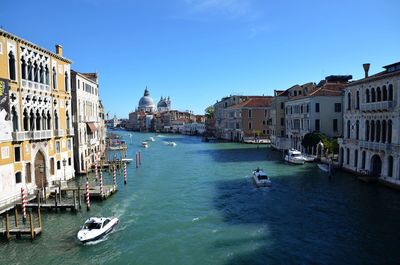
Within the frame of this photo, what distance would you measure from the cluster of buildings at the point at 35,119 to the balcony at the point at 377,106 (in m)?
24.4

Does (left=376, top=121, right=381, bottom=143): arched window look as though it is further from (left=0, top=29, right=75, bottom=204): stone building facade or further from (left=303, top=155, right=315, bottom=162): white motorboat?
(left=0, top=29, right=75, bottom=204): stone building facade

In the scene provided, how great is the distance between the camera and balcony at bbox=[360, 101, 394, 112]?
24.6 m

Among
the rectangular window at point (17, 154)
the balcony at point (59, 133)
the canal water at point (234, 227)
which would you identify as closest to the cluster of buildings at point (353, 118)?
the canal water at point (234, 227)

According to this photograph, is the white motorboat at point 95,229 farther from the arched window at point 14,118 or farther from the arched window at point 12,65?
the arched window at point 12,65

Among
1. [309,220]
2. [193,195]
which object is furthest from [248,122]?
[309,220]

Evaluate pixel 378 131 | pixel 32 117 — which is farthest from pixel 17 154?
pixel 378 131

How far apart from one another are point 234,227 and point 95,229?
22.4 ft

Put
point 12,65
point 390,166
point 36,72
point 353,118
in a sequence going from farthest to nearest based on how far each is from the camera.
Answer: point 353,118, point 390,166, point 36,72, point 12,65

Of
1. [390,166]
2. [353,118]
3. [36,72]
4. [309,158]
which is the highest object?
[36,72]

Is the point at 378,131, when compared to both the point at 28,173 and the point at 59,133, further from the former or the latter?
the point at 28,173

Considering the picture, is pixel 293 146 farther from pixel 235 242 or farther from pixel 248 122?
pixel 235 242

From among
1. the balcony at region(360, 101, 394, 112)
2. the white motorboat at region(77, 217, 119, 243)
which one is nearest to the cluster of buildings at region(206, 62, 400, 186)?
the balcony at region(360, 101, 394, 112)

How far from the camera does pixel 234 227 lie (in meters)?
17.3

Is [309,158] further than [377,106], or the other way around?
[309,158]
